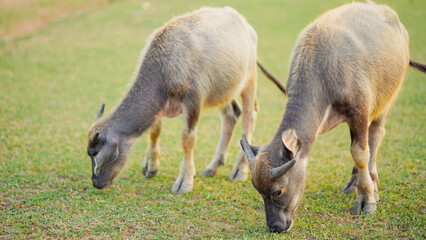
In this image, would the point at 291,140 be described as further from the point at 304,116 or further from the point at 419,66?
the point at 419,66

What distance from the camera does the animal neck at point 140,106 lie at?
18.9ft

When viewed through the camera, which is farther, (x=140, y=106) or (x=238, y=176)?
(x=238, y=176)

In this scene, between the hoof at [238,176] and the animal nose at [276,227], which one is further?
the hoof at [238,176]

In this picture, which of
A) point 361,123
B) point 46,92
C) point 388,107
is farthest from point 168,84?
point 46,92

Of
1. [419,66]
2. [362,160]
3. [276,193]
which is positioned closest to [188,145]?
[276,193]

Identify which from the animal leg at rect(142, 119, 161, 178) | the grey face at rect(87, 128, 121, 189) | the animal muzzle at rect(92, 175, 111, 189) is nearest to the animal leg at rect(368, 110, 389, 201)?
the animal leg at rect(142, 119, 161, 178)

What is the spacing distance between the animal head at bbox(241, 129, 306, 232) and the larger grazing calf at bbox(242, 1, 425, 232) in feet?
0.04

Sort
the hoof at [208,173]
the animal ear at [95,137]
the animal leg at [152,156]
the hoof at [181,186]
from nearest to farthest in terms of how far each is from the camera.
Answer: the animal ear at [95,137] → the hoof at [181,186] → the animal leg at [152,156] → the hoof at [208,173]

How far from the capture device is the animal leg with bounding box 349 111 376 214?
509cm

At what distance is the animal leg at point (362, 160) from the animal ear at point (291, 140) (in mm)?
930

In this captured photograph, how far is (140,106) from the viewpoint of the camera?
5785 millimetres

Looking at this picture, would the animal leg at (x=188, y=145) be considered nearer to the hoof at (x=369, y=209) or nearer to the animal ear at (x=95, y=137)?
the animal ear at (x=95, y=137)

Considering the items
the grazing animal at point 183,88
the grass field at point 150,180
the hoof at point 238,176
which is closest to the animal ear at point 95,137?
the grazing animal at point 183,88

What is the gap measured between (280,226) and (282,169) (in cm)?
77
